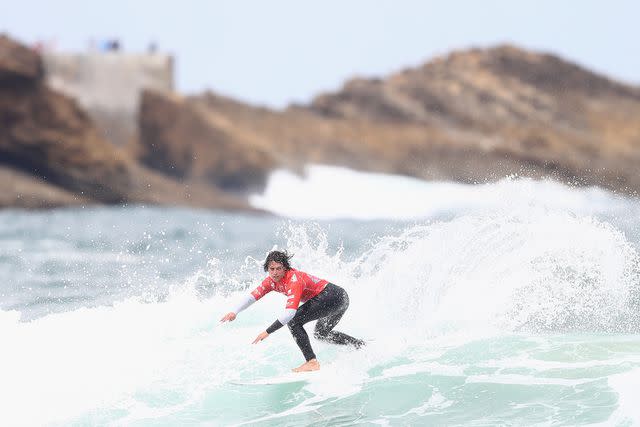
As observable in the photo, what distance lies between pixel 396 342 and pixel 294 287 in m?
1.59

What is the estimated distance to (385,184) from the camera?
86.5 m

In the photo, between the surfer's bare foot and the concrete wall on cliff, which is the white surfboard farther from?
the concrete wall on cliff

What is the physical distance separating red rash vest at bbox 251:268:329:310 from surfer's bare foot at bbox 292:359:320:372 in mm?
574

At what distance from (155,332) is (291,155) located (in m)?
73.7

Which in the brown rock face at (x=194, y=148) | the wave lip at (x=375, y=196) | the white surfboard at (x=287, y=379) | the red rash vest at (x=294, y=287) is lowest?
the white surfboard at (x=287, y=379)

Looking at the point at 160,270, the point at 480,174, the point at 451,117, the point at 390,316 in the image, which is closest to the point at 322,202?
the point at 480,174

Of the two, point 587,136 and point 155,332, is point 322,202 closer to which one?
point 587,136

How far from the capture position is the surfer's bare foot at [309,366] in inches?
372

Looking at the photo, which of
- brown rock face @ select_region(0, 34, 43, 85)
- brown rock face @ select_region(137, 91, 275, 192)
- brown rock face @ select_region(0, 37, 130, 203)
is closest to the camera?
brown rock face @ select_region(0, 34, 43, 85)

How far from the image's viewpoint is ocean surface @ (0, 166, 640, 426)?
8703mm

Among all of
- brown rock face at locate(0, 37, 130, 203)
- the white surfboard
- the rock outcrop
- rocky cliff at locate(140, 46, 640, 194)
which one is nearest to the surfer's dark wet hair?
the white surfboard

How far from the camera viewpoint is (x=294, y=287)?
943 centimetres

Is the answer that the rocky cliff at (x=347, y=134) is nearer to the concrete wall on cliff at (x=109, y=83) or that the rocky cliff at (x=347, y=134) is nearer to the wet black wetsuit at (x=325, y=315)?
the concrete wall on cliff at (x=109, y=83)

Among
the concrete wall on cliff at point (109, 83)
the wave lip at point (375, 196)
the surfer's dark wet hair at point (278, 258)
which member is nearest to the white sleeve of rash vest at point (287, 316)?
the surfer's dark wet hair at point (278, 258)
